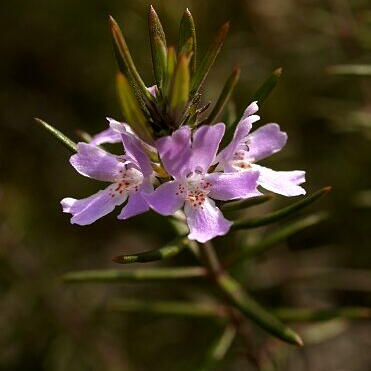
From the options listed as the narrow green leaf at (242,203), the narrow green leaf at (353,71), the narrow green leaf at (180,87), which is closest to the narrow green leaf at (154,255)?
the narrow green leaf at (242,203)

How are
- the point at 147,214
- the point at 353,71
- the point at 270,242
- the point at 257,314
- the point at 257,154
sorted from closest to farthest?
the point at 257,154
the point at 257,314
the point at 270,242
the point at 353,71
the point at 147,214

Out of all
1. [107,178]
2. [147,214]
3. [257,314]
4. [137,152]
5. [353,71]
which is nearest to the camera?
[137,152]

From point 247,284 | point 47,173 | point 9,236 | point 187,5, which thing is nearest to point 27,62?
point 47,173

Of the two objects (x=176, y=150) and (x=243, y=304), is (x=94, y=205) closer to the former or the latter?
(x=176, y=150)

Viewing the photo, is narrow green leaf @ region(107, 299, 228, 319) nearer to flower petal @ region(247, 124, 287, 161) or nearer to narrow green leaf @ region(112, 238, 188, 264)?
narrow green leaf @ region(112, 238, 188, 264)

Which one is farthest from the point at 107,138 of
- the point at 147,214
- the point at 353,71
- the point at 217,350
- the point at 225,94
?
the point at 147,214

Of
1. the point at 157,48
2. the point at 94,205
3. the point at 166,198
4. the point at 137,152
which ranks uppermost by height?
the point at 157,48

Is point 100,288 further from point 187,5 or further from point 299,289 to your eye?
point 187,5

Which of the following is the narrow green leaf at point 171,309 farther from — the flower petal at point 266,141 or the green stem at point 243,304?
the flower petal at point 266,141

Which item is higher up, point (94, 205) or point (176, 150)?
point (176, 150)
